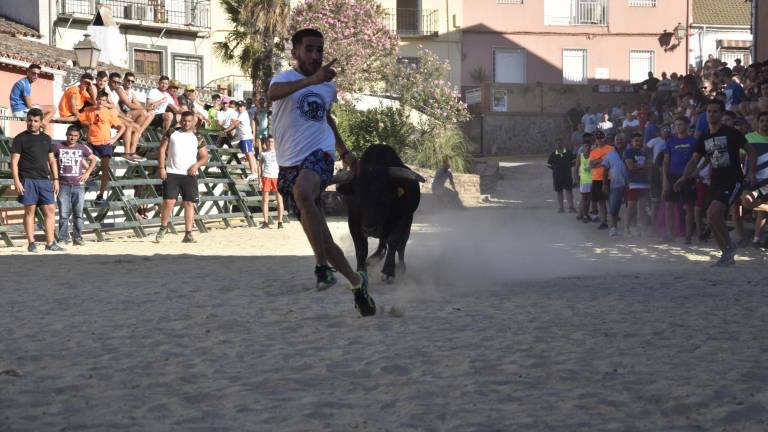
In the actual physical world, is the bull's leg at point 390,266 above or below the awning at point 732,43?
below

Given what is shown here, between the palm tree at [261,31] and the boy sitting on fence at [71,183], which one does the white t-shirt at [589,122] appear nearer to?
the palm tree at [261,31]

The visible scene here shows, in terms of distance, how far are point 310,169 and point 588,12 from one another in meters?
41.3

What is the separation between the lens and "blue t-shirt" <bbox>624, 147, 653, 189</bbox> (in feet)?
56.5

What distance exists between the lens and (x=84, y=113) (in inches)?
668

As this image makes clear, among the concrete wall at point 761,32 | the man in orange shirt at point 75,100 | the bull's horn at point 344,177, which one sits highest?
the concrete wall at point 761,32

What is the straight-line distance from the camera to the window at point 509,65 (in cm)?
4597

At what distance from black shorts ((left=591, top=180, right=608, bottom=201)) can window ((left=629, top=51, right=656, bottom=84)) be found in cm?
2890

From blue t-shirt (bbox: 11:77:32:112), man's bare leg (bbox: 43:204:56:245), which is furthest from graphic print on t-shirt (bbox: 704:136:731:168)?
blue t-shirt (bbox: 11:77:32:112)

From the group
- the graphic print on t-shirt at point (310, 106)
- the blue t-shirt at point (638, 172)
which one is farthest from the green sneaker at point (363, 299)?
the blue t-shirt at point (638, 172)

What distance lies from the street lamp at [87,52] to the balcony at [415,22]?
83.4ft

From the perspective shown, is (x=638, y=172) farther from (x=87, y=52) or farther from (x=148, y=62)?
(x=148, y=62)

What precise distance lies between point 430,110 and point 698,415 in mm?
31885

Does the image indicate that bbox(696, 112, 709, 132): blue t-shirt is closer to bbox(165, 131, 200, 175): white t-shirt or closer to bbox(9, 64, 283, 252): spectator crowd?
bbox(9, 64, 283, 252): spectator crowd

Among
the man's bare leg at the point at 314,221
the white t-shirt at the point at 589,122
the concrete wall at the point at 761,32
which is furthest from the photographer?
the white t-shirt at the point at 589,122
